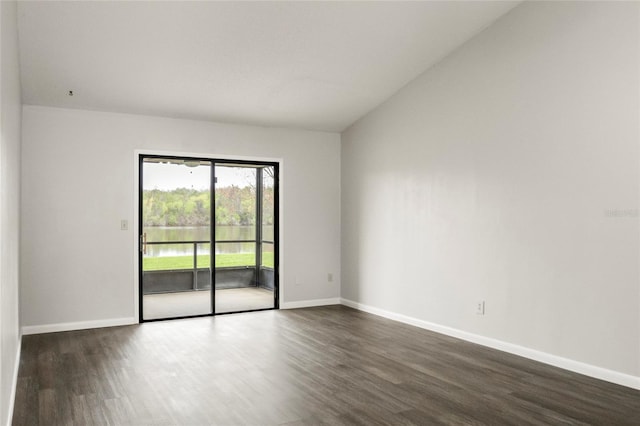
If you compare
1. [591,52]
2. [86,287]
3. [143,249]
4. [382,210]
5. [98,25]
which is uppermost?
[98,25]

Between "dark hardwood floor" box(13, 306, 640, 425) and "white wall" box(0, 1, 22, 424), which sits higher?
"white wall" box(0, 1, 22, 424)

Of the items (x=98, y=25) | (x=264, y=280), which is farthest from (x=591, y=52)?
(x=264, y=280)

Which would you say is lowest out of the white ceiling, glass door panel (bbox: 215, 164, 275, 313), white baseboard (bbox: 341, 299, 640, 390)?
white baseboard (bbox: 341, 299, 640, 390)

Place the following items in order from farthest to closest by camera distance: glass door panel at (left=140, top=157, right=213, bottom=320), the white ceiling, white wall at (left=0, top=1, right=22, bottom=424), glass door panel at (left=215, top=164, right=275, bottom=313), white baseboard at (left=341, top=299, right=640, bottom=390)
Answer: glass door panel at (left=215, top=164, right=275, bottom=313) → glass door panel at (left=140, top=157, right=213, bottom=320) → the white ceiling → white baseboard at (left=341, top=299, right=640, bottom=390) → white wall at (left=0, top=1, right=22, bottom=424)

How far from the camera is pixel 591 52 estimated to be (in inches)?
145

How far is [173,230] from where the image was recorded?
605 cm

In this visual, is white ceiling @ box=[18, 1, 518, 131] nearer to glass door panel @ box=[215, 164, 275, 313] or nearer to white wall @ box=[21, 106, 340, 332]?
white wall @ box=[21, 106, 340, 332]

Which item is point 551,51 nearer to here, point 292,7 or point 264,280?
point 292,7

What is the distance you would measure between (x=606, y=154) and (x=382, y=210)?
2.84 meters

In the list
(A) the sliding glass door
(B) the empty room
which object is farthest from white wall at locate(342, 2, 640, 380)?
(A) the sliding glass door

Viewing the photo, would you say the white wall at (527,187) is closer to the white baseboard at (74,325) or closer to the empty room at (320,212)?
the empty room at (320,212)

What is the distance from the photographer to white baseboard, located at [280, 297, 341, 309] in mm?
6508

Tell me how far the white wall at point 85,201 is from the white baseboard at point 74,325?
0.01 meters

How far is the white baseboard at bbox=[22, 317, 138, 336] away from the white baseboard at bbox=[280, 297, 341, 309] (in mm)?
1945
